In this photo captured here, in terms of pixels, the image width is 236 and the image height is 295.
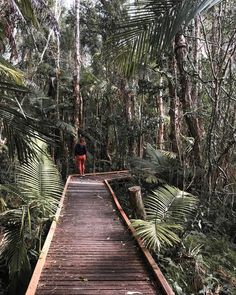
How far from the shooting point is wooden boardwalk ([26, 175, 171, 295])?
4379 millimetres

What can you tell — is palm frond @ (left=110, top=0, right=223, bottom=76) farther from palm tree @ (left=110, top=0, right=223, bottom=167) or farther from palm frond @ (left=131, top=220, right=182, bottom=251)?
palm frond @ (left=131, top=220, right=182, bottom=251)

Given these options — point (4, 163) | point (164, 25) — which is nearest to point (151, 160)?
point (4, 163)

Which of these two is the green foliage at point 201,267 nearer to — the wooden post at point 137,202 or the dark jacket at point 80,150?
the wooden post at point 137,202

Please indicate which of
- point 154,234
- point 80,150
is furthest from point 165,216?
point 80,150

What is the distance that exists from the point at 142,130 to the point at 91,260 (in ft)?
40.6

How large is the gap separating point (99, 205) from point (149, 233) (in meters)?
3.60

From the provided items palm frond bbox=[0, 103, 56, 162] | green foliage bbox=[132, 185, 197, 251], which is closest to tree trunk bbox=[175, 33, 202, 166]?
green foliage bbox=[132, 185, 197, 251]

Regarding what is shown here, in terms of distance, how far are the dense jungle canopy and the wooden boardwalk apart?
0.40 meters

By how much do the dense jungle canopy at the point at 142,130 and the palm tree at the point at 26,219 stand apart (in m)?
0.03

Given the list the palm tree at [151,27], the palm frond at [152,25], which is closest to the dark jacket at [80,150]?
the palm tree at [151,27]

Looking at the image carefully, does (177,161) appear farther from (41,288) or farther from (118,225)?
(41,288)

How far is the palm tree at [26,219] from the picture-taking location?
18.4 feet

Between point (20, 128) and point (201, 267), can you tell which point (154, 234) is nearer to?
point (201, 267)

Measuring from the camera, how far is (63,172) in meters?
17.0
